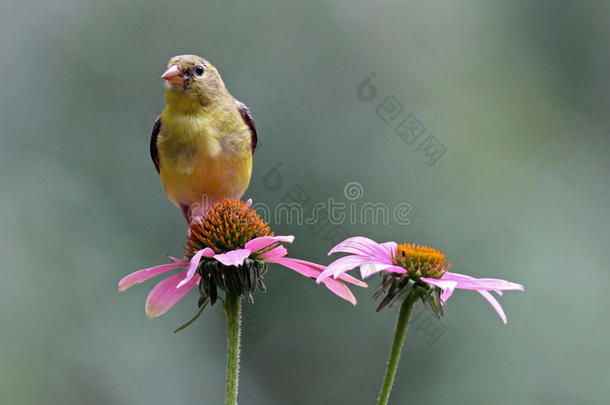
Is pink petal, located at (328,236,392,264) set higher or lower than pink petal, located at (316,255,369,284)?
higher

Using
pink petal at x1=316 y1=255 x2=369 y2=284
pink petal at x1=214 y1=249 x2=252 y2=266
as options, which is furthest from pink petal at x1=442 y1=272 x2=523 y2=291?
pink petal at x1=214 y1=249 x2=252 y2=266

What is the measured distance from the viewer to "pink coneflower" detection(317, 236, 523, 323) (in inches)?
55.2

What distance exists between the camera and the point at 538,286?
373cm

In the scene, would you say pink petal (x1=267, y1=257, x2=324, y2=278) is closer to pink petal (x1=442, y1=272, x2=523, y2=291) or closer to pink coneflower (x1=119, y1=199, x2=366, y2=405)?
pink coneflower (x1=119, y1=199, x2=366, y2=405)

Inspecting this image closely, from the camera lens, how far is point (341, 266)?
139 centimetres

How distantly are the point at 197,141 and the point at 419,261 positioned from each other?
1086 mm

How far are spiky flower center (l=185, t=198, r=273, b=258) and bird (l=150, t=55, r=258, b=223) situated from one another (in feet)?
1.54

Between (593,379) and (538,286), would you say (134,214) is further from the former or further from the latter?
(593,379)

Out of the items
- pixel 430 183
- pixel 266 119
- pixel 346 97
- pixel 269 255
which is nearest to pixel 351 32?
pixel 346 97

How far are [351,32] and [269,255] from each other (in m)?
3.18

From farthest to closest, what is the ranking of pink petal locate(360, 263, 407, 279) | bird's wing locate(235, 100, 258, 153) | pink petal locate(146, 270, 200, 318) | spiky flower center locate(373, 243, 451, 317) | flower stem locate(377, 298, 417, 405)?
bird's wing locate(235, 100, 258, 153), pink petal locate(146, 270, 200, 318), spiky flower center locate(373, 243, 451, 317), pink petal locate(360, 263, 407, 279), flower stem locate(377, 298, 417, 405)

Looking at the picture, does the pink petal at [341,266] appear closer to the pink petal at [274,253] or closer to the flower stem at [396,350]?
the flower stem at [396,350]

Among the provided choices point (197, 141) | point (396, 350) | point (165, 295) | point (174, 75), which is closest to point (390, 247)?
point (396, 350)

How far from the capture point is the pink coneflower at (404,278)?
1.39m
